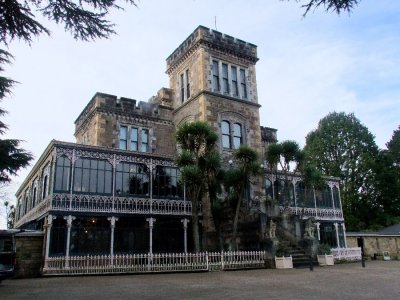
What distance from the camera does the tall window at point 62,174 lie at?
1923 cm

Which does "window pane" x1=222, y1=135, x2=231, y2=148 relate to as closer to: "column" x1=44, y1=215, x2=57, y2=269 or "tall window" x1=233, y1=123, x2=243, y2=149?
"tall window" x1=233, y1=123, x2=243, y2=149

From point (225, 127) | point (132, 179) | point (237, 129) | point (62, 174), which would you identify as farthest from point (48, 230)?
point (237, 129)

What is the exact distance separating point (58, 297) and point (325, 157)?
35.9 metres

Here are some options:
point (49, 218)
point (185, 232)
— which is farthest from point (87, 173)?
→ point (185, 232)

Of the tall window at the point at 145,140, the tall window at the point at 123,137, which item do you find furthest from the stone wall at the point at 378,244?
the tall window at the point at 123,137

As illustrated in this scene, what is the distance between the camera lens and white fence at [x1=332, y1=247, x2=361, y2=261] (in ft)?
79.7

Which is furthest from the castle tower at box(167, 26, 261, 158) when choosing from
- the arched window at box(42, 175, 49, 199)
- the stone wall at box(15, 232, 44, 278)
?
the stone wall at box(15, 232, 44, 278)

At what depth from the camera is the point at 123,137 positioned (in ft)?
86.0

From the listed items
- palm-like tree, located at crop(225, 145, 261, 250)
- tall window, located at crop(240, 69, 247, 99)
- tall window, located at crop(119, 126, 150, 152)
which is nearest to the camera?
palm-like tree, located at crop(225, 145, 261, 250)

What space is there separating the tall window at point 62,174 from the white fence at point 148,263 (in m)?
3.45

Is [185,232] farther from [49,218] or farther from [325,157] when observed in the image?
[325,157]

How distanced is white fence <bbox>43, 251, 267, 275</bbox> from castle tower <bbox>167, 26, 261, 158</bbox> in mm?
8057

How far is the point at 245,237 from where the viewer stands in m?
21.5

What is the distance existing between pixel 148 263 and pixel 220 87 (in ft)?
42.4
